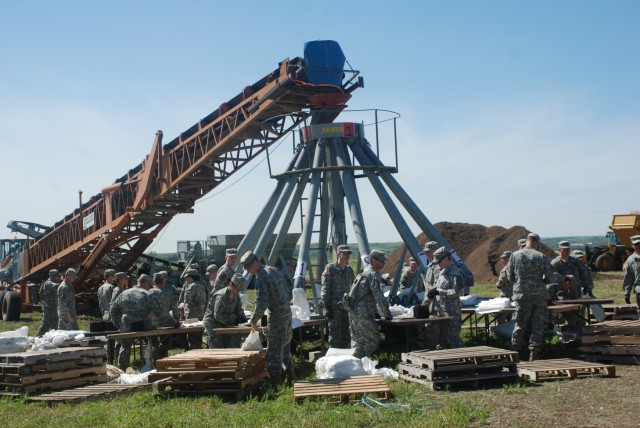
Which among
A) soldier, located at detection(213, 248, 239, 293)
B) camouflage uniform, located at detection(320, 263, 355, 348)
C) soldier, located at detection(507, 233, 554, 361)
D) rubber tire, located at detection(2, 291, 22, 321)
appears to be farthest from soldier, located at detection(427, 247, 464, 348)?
rubber tire, located at detection(2, 291, 22, 321)

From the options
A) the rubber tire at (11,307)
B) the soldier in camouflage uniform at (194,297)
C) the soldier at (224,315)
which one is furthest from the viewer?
the rubber tire at (11,307)

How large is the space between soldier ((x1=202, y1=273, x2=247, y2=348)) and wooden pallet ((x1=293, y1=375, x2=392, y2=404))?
7.70 feet

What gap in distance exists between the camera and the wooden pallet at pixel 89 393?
862 cm

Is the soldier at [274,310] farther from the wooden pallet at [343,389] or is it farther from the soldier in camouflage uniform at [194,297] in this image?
the soldier in camouflage uniform at [194,297]

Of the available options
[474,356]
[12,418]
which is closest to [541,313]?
[474,356]

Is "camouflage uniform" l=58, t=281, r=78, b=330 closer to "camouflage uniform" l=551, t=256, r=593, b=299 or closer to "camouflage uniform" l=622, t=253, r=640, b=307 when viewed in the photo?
"camouflage uniform" l=551, t=256, r=593, b=299

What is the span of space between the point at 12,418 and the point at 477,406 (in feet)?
18.1

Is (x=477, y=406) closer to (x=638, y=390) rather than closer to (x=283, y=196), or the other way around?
(x=638, y=390)

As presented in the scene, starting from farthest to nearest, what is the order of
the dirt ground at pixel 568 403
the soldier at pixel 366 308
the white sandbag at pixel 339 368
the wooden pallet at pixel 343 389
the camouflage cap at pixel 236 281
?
the camouflage cap at pixel 236 281
the soldier at pixel 366 308
the white sandbag at pixel 339 368
the wooden pallet at pixel 343 389
the dirt ground at pixel 568 403

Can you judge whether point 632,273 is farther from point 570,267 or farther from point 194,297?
point 194,297

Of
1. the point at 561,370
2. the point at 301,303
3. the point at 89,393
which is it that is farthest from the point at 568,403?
the point at 89,393

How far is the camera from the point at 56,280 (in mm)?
15609

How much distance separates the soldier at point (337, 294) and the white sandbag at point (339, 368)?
1.95 m

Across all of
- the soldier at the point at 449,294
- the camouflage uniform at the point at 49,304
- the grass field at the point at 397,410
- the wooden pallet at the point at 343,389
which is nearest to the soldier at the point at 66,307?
the camouflage uniform at the point at 49,304
